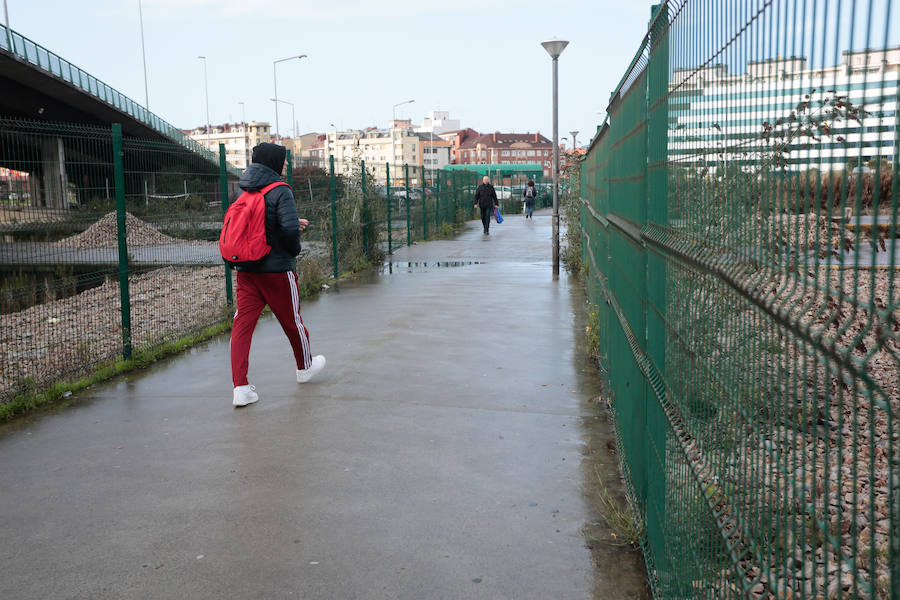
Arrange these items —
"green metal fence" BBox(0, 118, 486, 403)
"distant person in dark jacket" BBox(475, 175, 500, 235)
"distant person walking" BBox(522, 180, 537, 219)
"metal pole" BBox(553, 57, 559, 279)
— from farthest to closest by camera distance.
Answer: "distant person walking" BBox(522, 180, 537, 219) < "distant person in dark jacket" BBox(475, 175, 500, 235) < "metal pole" BBox(553, 57, 559, 279) < "green metal fence" BBox(0, 118, 486, 403)

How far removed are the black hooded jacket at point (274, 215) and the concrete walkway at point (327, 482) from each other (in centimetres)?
98

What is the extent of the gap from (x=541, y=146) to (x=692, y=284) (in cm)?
17909

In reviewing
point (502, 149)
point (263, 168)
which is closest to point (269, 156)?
point (263, 168)

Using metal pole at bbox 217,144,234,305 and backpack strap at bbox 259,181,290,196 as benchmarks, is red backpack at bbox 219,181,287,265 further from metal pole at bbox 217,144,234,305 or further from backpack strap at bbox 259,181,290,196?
metal pole at bbox 217,144,234,305

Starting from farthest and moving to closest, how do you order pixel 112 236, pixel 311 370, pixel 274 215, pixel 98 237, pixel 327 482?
pixel 112 236
pixel 98 237
pixel 311 370
pixel 274 215
pixel 327 482

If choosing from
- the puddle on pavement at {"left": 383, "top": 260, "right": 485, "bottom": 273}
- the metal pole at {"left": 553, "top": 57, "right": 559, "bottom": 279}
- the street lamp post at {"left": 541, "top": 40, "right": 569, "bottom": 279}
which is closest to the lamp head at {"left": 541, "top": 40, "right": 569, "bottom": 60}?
the street lamp post at {"left": 541, "top": 40, "right": 569, "bottom": 279}

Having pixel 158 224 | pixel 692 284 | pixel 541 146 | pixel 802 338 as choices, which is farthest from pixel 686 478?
pixel 541 146

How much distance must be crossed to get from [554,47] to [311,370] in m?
9.43

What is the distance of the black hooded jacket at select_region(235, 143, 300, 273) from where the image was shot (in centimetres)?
613

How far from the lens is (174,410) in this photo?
6062 millimetres

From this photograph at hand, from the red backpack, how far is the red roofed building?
163005 millimetres

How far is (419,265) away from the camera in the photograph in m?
16.3

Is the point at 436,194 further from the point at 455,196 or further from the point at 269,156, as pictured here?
the point at 269,156

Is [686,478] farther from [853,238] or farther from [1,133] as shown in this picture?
[1,133]
